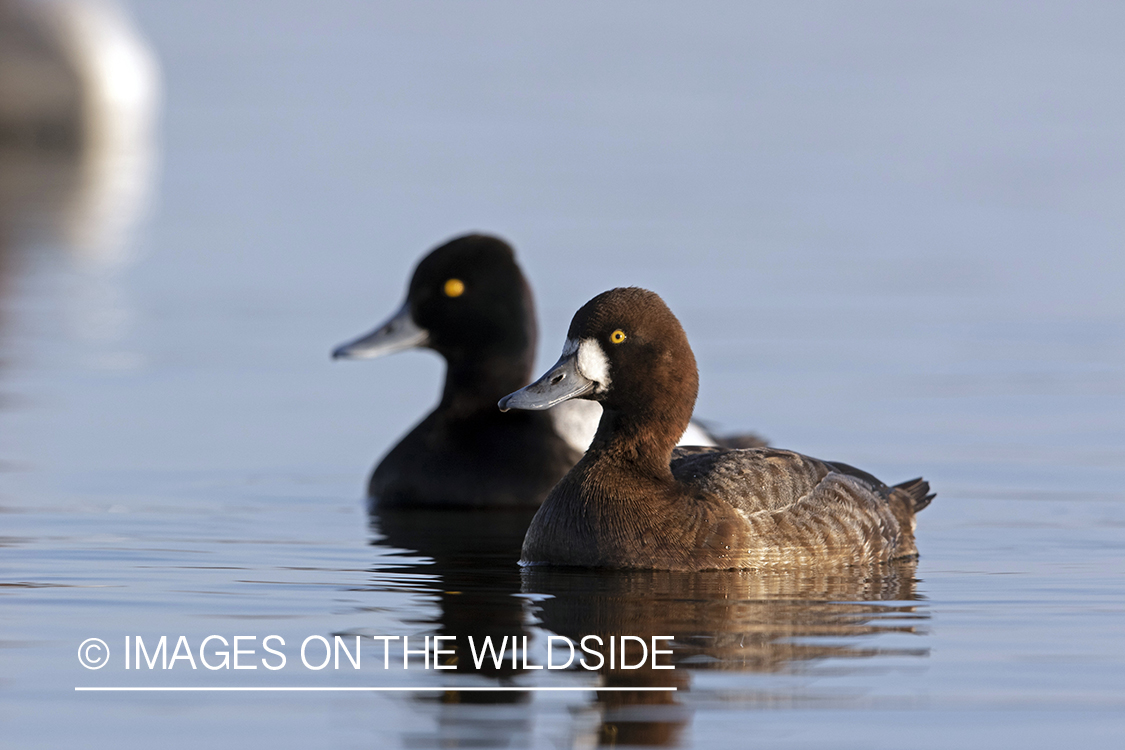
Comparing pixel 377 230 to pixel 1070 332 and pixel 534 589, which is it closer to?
pixel 1070 332

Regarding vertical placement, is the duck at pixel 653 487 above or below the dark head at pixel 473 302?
below

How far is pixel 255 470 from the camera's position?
10523mm

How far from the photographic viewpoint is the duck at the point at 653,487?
7602mm

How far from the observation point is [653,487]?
7660mm

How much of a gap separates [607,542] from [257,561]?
4.73ft

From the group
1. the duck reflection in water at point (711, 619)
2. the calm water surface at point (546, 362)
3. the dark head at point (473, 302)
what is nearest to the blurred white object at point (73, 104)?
the calm water surface at point (546, 362)

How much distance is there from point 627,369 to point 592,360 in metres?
0.14

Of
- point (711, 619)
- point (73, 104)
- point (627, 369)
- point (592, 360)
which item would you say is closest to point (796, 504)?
point (627, 369)

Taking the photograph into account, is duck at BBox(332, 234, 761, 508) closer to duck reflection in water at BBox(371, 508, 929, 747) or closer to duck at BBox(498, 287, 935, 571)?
duck reflection in water at BBox(371, 508, 929, 747)

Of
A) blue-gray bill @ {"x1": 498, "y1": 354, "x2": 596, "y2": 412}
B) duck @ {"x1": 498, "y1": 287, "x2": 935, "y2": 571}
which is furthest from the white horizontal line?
blue-gray bill @ {"x1": 498, "y1": 354, "x2": 596, "y2": 412}

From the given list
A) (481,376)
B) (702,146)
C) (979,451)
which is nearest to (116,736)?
(481,376)

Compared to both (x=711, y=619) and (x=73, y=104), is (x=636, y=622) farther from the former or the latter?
(x=73, y=104)

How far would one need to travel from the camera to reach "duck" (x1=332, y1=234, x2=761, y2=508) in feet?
32.2

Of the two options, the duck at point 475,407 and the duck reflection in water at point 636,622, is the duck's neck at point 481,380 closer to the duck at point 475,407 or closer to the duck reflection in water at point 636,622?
the duck at point 475,407
